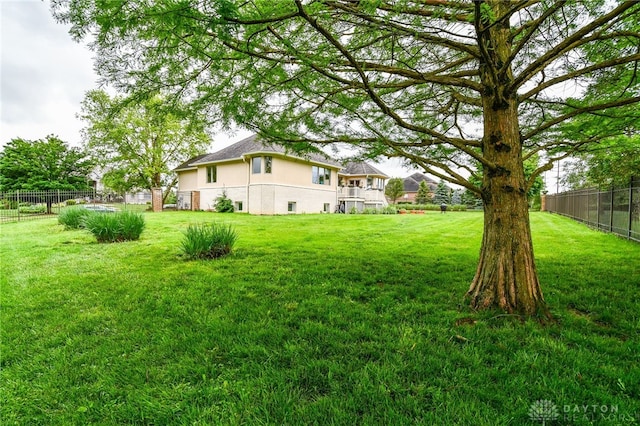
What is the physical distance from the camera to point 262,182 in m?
20.1

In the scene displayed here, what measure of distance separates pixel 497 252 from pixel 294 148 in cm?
275

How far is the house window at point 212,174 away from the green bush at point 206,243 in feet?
59.9

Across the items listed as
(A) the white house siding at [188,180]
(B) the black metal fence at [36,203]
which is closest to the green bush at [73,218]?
(B) the black metal fence at [36,203]

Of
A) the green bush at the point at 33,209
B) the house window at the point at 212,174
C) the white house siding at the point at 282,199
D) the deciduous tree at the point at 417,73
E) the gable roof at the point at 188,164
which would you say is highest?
the gable roof at the point at 188,164

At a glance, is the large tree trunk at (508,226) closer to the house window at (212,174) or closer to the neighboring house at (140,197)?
the house window at (212,174)

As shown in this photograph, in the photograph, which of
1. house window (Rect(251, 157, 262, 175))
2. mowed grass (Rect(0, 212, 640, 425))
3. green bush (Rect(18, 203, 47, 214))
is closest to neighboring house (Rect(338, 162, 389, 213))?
house window (Rect(251, 157, 262, 175))

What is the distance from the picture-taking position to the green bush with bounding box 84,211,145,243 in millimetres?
8352

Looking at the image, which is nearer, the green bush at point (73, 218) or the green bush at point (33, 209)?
the green bush at point (73, 218)

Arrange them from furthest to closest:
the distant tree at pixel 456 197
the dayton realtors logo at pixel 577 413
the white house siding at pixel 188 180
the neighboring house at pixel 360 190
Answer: the distant tree at pixel 456 197, the neighboring house at pixel 360 190, the white house siding at pixel 188 180, the dayton realtors logo at pixel 577 413

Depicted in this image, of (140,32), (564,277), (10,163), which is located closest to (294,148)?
(140,32)

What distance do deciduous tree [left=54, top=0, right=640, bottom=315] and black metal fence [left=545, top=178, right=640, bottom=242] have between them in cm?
691

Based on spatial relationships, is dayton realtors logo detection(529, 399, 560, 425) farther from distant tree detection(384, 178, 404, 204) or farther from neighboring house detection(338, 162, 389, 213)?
distant tree detection(384, 178, 404, 204)

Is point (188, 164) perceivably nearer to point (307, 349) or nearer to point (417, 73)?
point (417, 73)

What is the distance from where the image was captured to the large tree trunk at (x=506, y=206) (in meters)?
3.23
